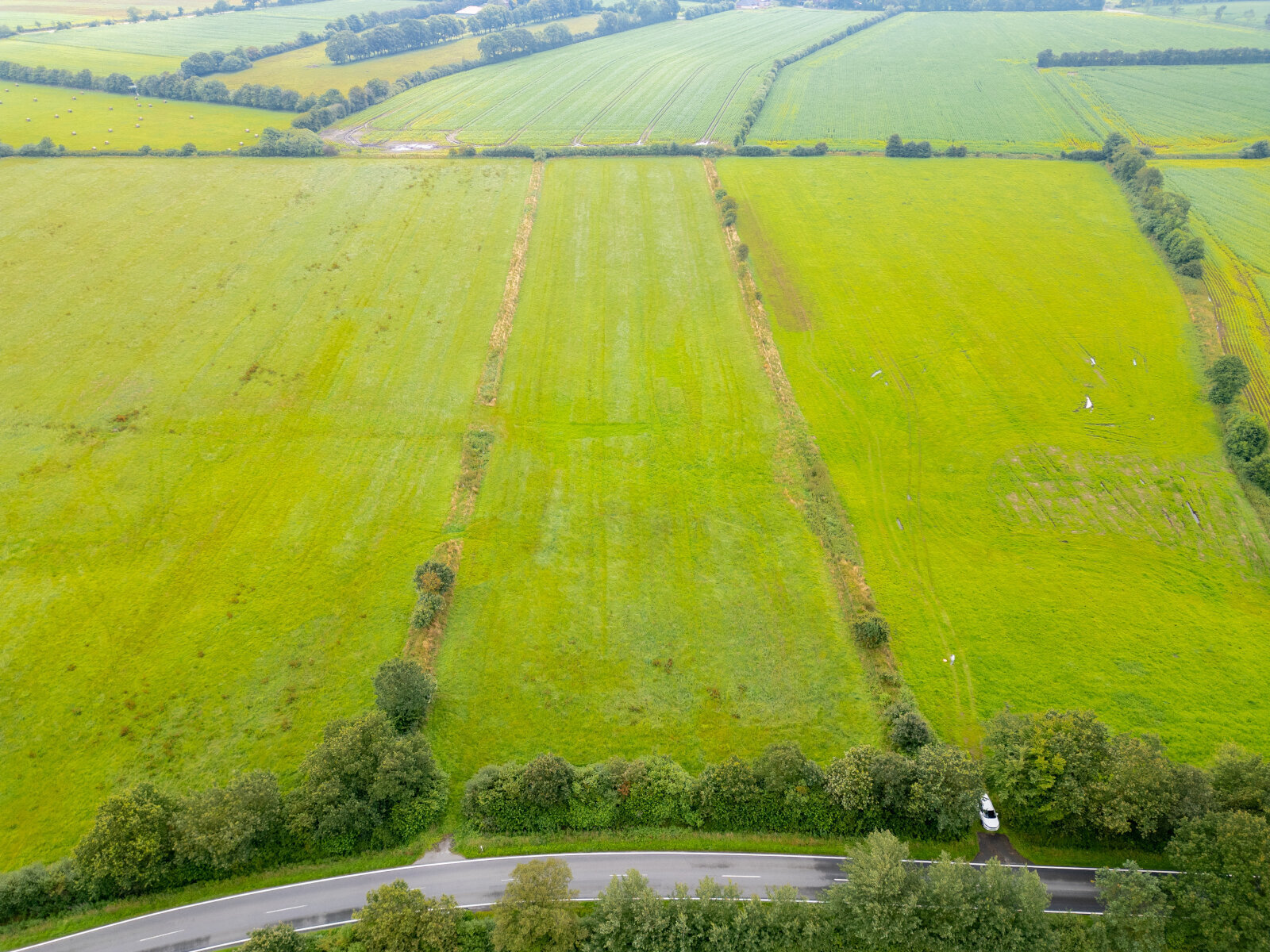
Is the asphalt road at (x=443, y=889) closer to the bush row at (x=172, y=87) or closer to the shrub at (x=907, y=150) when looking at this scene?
the shrub at (x=907, y=150)

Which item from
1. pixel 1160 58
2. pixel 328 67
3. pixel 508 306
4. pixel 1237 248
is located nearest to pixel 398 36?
pixel 328 67

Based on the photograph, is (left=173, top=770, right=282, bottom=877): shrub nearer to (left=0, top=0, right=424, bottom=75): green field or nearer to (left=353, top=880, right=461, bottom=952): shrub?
(left=353, top=880, right=461, bottom=952): shrub

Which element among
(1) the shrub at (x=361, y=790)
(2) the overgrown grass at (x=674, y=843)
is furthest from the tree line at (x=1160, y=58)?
(1) the shrub at (x=361, y=790)

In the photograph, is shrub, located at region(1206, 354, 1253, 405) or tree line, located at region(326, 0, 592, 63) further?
tree line, located at region(326, 0, 592, 63)

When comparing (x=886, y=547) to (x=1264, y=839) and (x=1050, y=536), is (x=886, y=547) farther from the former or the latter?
(x=1264, y=839)

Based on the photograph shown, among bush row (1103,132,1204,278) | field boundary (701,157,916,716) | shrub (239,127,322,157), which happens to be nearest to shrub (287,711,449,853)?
field boundary (701,157,916,716)

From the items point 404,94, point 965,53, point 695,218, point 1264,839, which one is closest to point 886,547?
point 1264,839

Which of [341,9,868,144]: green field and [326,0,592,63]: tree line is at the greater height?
[326,0,592,63]: tree line
